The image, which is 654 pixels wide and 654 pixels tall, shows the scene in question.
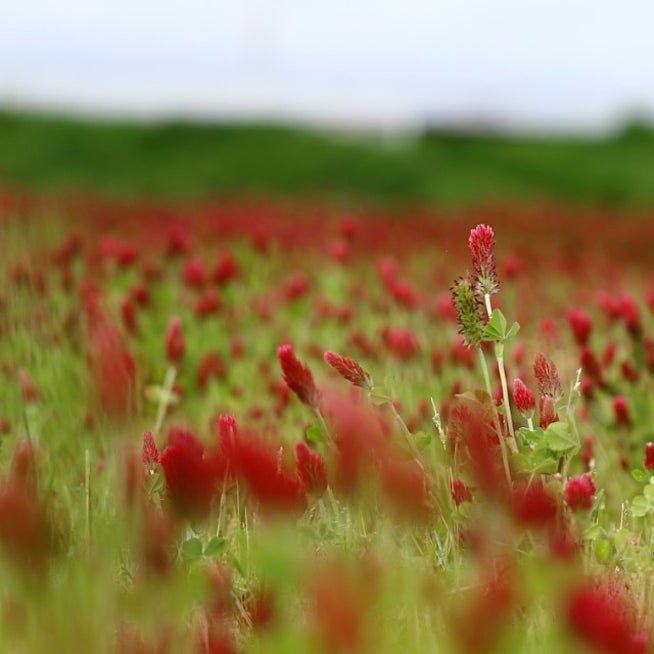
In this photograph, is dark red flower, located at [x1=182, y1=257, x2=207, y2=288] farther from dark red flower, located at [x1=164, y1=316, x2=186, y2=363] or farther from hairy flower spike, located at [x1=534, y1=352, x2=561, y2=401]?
hairy flower spike, located at [x1=534, y1=352, x2=561, y2=401]

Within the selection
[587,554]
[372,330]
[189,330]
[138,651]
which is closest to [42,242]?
[189,330]

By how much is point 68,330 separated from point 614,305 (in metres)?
1.74

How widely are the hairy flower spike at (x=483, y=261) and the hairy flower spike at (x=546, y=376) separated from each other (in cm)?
15

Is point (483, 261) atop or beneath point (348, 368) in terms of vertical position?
atop

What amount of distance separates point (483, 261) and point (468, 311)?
0.08 meters

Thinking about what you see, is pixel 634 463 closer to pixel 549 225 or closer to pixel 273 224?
pixel 273 224

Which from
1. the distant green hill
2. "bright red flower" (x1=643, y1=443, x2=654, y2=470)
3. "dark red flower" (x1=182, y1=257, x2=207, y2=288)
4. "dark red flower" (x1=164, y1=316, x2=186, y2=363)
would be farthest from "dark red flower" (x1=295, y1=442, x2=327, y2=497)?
the distant green hill

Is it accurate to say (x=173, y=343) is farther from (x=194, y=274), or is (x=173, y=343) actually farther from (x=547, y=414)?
(x=547, y=414)

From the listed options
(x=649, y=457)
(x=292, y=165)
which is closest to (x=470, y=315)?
(x=649, y=457)

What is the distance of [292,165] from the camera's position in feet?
46.4

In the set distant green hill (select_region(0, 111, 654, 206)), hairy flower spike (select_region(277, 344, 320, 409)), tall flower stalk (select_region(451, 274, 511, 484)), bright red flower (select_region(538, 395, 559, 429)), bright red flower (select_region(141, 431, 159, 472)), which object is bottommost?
bright red flower (select_region(141, 431, 159, 472))

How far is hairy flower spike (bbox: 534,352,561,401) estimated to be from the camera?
1.85 metres

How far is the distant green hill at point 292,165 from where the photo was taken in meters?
13.8

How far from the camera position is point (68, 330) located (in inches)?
156
